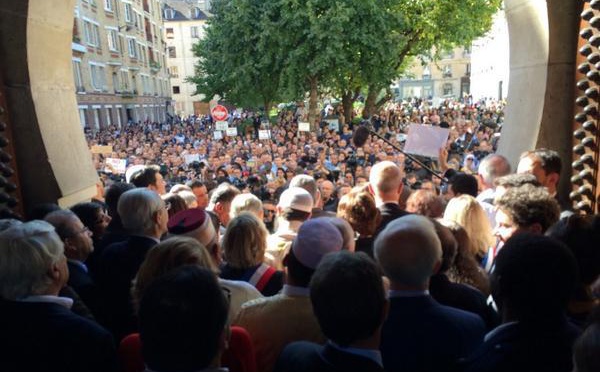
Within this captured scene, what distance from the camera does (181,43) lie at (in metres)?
76.3

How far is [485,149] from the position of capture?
41.0 ft

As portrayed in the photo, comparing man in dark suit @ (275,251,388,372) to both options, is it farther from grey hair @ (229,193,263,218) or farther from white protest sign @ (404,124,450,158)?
white protest sign @ (404,124,450,158)

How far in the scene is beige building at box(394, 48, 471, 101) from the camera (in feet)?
244

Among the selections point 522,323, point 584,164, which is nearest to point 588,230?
point 522,323

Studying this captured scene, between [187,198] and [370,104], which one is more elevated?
[370,104]

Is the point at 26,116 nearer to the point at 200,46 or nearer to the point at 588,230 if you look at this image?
the point at 588,230

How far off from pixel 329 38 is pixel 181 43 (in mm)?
60187

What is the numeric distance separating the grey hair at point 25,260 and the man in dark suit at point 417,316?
51.7 inches

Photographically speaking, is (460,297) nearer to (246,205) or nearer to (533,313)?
(533,313)

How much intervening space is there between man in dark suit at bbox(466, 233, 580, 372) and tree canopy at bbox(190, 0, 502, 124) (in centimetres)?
1987

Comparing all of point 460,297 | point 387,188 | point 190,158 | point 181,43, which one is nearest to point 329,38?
point 190,158

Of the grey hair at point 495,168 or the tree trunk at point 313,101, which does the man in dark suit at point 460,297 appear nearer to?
the grey hair at point 495,168

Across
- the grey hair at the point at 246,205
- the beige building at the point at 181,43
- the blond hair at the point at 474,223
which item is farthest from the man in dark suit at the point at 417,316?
the beige building at the point at 181,43

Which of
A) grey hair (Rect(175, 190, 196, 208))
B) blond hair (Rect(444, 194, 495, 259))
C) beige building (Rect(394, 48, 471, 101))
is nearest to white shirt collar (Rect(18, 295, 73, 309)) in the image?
blond hair (Rect(444, 194, 495, 259))
